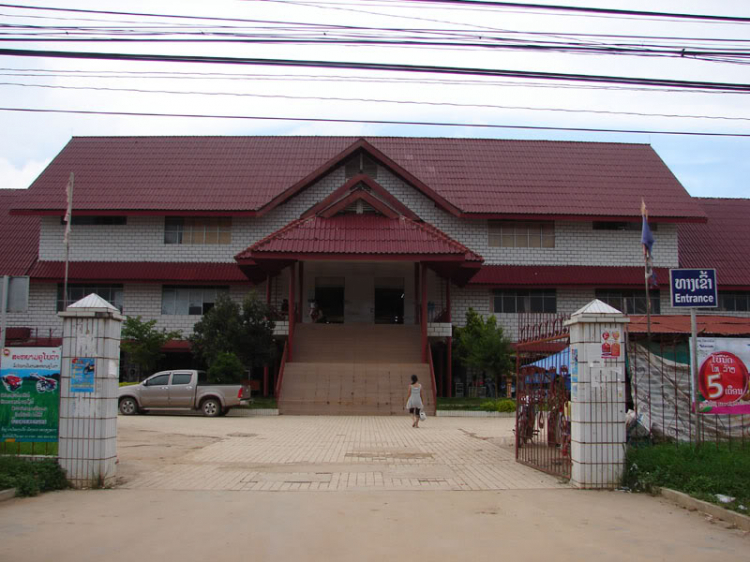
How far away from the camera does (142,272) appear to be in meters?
31.3

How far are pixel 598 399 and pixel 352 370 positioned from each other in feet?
51.9

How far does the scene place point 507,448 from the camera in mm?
14828

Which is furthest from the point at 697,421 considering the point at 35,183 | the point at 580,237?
the point at 35,183

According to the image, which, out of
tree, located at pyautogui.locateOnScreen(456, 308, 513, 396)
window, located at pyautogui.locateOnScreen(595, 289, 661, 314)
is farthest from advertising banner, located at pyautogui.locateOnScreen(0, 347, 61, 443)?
window, located at pyautogui.locateOnScreen(595, 289, 661, 314)

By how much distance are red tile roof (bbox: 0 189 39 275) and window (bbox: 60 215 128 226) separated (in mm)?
2204

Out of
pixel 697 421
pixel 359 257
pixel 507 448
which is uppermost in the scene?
pixel 359 257

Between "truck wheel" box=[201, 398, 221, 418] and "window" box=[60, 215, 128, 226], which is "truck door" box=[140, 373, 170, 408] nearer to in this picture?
"truck wheel" box=[201, 398, 221, 418]

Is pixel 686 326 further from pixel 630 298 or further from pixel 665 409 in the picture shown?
A: pixel 630 298

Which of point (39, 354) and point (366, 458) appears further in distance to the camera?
point (366, 458)

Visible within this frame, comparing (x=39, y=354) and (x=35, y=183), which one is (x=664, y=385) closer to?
(x=39, y=354)

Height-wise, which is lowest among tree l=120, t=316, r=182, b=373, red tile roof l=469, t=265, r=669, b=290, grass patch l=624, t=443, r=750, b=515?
grass patch l=624, t=443, r=750, b=515

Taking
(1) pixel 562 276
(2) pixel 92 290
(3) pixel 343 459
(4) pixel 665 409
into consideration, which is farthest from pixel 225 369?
(4) pixel 665 409

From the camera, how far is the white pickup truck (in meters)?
22.5

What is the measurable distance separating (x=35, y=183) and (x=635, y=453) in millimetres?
30485
